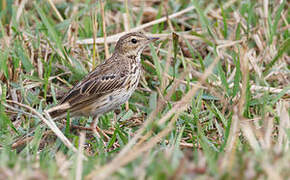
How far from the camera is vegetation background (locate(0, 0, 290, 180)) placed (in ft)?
11.6

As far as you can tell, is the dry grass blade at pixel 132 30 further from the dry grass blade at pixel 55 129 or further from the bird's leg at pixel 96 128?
the dry grass blade at pixel 55 129

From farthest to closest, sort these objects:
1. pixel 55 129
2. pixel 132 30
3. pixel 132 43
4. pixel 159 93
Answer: pixel 132 30
pixel 132 43
pixel 159 93
pixel 55 129

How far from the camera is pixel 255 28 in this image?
7.77 metres

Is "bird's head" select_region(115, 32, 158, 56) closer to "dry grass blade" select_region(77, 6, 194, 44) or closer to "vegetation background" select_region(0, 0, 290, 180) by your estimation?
"vegetation background" select_region(0, 0, 290, 180)

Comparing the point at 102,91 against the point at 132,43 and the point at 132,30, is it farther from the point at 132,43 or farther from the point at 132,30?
the point at 132,30

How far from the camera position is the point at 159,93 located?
5.50 m

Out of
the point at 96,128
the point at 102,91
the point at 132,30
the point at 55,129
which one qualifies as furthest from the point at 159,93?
the point at 132,30

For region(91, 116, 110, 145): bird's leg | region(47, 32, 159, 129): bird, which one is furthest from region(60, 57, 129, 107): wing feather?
region(91, 116, 110, 145): bird's leg

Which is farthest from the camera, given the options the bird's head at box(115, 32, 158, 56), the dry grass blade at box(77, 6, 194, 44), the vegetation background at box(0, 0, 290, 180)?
the dry grass blade at box(77, 6, 194, 44)

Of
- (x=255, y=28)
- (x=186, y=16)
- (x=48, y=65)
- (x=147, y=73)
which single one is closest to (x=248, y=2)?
(x=255, y=28)

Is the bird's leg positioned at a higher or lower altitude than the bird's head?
lower

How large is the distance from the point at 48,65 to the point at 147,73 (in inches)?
48.8

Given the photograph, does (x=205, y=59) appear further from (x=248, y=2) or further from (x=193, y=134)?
(x=193, y=134)

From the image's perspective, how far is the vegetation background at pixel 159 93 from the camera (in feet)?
11.6
